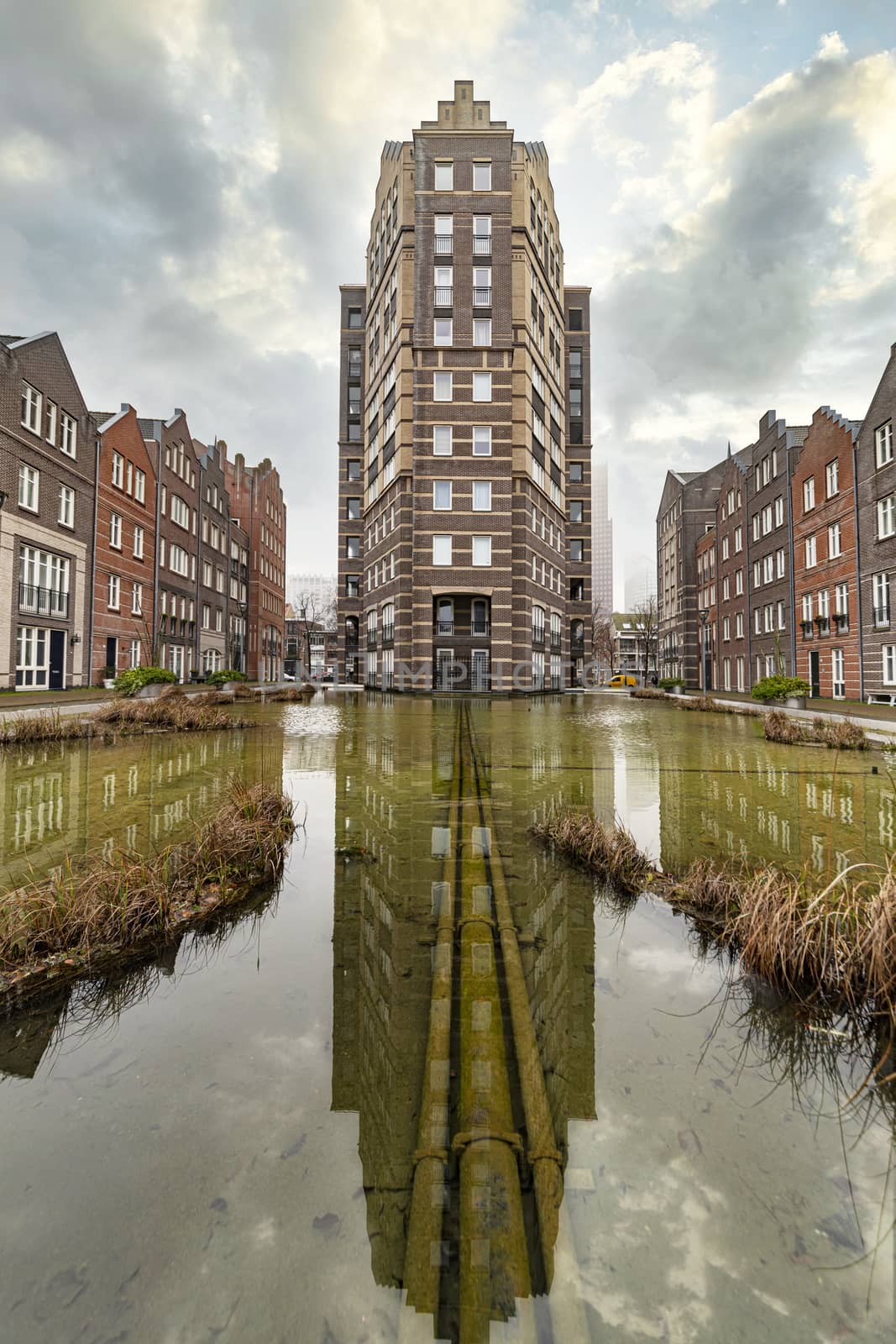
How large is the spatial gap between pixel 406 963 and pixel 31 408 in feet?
99.8

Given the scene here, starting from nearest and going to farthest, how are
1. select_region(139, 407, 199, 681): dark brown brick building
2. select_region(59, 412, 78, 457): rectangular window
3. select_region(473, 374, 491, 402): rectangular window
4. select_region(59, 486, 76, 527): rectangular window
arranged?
select_region(59, 486, 76, 527): rectangular window → select_region(59, 412, 78, 457): rectangular window → select_region(139, 407, 199, 681): dark brown brick building → select_region(473, 374, 491, 402): rectangular window

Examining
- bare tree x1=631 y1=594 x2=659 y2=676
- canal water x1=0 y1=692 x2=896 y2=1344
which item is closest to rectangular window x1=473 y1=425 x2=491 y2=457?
canal water x1=0 y1=692 x2=896 y2=1344

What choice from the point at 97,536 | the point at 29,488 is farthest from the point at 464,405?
the point at 29,488

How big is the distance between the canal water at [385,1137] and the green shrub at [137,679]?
66.5 feet

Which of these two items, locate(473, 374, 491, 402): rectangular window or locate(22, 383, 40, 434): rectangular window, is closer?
locate(22, 383, 40, 434): rectangular window

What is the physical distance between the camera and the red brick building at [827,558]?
2819cm

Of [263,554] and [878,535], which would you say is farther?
[263,554]

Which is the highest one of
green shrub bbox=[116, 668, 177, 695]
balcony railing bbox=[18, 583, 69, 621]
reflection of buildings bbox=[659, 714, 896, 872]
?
balcony railing bbox=[18, 583, 69, 621]

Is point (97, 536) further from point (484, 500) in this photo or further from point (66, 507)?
point (484, 500)

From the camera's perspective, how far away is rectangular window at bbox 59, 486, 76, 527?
27.4 meters

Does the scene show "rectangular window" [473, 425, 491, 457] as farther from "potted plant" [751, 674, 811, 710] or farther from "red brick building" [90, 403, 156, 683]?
"potted plant" [751, 674, 811, 710]

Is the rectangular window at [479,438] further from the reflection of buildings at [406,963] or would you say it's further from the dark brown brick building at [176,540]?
the reflection of buildings at [406,963]

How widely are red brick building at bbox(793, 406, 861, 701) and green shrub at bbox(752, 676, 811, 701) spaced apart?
5.34 metres

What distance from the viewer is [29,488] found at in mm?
25281
